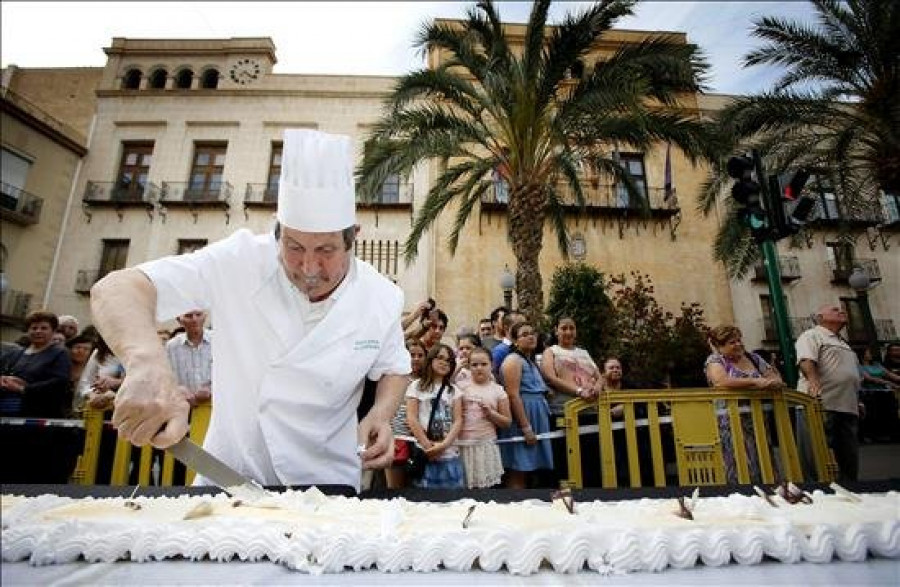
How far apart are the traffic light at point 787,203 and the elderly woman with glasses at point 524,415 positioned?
3.16 metres

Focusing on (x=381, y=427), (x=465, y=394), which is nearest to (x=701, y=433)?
(x=465, y=394)

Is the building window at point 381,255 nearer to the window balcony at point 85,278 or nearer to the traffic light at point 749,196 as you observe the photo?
the window balcony at point 85,278

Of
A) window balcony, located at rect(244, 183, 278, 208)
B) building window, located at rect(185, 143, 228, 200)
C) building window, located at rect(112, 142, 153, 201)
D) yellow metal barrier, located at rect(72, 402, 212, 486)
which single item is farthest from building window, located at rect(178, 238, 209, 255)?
yellow metal barrier, located at rect(72, 402, 212, 486)

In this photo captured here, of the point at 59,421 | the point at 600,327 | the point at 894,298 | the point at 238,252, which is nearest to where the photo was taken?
the point at 238,252

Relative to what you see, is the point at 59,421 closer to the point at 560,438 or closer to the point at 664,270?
the point at 560,438

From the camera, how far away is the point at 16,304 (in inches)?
578

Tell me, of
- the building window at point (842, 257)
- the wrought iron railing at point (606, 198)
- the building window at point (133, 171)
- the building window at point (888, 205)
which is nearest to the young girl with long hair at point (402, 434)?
the building window at point (888, 205)

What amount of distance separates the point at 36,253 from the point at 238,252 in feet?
62.5

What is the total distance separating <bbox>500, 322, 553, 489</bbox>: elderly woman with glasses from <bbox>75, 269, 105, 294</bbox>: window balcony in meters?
16.8

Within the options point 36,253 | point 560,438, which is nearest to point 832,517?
point 560,438

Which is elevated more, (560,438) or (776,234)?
(776,234)

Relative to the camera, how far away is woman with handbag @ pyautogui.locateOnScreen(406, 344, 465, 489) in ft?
12.2

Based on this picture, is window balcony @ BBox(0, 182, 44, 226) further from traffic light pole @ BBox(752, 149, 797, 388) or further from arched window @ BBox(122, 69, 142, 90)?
traffic light pole @ BBox(752, 149, 797, 388)

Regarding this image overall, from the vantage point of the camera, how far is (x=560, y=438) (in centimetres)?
444
